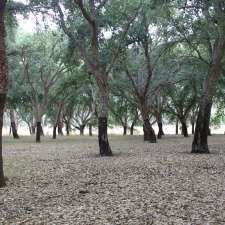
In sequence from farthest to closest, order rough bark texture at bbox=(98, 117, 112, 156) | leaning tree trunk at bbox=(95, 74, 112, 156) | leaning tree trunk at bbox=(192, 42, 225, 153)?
rough bark texture at bbox=(98, 117, 112, 156) → leaning tree trunk at bbox=(95, 74, 112, 156) → leaning tree trunk at bbox=(192, 42, 225, 153)

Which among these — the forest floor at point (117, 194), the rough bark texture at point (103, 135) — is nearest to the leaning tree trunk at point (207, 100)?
the forest floor at point (117, 194)

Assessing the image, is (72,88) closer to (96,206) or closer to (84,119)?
(84,119)

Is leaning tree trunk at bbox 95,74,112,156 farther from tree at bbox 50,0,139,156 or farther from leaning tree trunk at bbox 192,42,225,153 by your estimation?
leaning tree trunk at bbox 192,42,225,153

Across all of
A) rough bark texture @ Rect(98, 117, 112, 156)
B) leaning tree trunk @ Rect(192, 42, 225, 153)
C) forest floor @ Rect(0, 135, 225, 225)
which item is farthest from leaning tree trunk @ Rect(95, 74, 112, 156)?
leaning tree trunk @ Rect(192, 42, 225, 153)

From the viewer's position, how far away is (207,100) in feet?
54.1

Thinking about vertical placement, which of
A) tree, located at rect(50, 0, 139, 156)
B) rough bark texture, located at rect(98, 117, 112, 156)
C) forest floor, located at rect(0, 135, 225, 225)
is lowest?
forest floor, located at rect(0, 135, 225, 225)

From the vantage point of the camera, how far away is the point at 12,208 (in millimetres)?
7703

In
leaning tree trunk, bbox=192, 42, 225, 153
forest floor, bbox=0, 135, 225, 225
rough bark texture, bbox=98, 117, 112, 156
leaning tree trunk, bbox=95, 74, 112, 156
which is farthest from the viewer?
rough bark texture, bbox=98, 117, 112, 156

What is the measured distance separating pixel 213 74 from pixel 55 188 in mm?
9205

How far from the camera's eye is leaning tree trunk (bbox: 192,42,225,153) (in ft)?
53.4

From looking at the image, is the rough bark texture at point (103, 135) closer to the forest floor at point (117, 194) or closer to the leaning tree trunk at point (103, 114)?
the leaning tree trunk at point (103, 114)

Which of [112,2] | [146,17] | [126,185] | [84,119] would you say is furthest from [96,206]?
[84,119]

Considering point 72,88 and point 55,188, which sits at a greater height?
point 72,88

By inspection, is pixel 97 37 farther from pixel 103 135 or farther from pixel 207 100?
pixel 207 100
